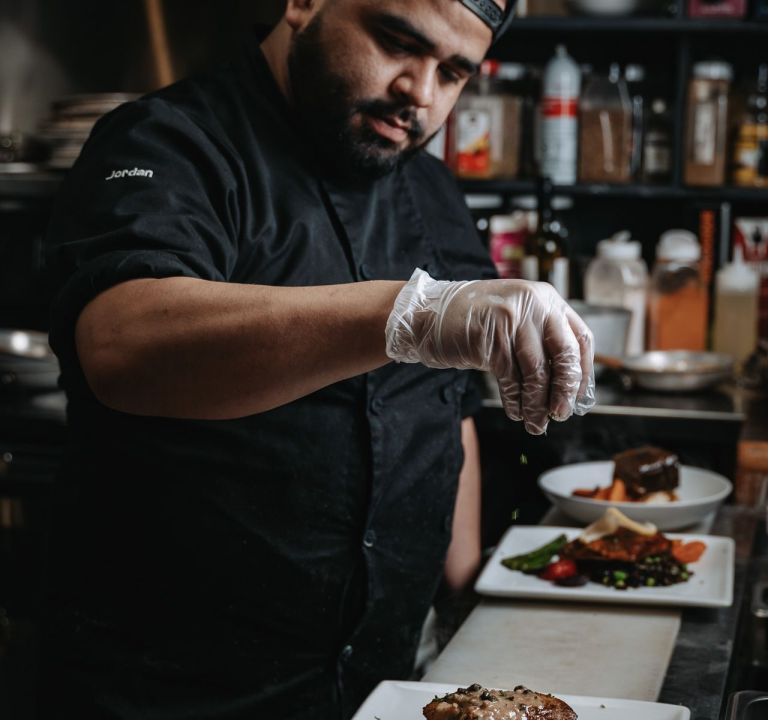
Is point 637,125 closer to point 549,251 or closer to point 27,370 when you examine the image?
point 549,251

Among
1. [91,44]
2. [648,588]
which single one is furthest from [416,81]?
[91,44]

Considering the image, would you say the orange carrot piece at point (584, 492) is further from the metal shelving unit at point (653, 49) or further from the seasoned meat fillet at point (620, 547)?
the metal shelving unit at point (653, 49)

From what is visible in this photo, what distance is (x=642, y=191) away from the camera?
9.88 feet

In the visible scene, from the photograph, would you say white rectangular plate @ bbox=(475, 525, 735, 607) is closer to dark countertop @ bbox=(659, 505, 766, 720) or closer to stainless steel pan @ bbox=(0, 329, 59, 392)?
dark countertop @ bbox=(659, 505, 766, 720)

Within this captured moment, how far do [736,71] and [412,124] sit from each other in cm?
203

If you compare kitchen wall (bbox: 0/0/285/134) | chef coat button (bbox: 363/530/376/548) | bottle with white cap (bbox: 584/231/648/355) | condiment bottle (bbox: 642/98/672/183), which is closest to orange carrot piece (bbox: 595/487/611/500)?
chef coat button (bbox: 363/530/376/548)

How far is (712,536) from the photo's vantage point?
1.71 meters

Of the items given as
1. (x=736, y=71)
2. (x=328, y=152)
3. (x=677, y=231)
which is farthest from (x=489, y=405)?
(x=736, y=71)

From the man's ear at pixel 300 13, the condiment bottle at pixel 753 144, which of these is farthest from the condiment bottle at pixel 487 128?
the man's ear at pixel 300 13

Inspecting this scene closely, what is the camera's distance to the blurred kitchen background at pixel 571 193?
2.62 m

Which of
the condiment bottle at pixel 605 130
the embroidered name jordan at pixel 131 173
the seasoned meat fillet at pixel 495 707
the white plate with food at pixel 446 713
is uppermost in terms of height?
the embroidered name jordan at pixel 131 173

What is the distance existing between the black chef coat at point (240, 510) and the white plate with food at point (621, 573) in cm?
18

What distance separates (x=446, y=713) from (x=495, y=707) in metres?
0.05

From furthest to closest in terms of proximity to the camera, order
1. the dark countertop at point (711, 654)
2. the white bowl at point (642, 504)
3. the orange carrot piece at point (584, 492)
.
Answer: the orange carrot piece at point (584, 492), the white bowl at point (642, 504), the dark countertop at point (711, 654)
